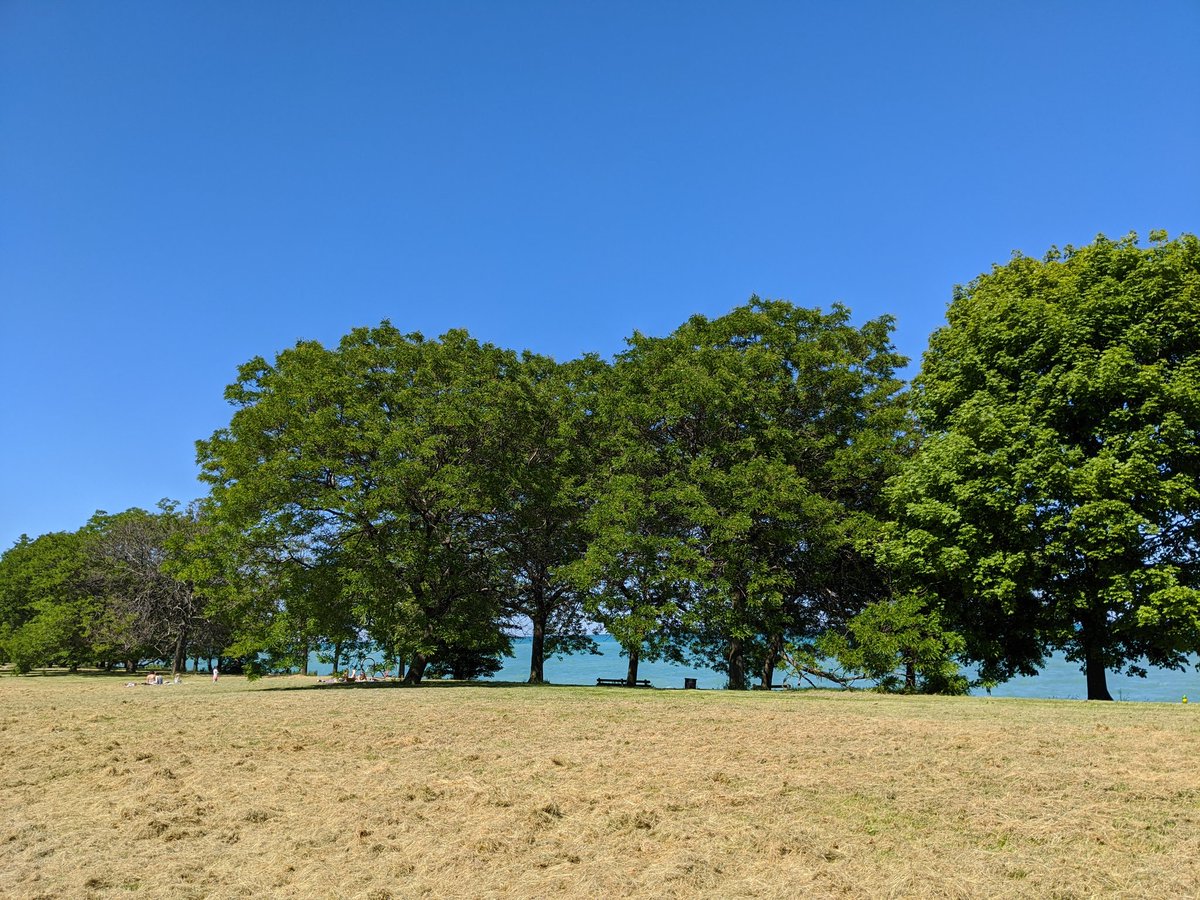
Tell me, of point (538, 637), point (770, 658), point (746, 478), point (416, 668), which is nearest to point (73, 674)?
point (416, 668)

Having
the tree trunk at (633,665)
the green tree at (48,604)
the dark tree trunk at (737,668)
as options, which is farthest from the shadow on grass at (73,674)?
the dark tree trunk at (737,668)

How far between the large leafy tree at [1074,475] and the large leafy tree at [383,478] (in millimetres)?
15652

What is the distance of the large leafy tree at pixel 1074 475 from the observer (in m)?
19.8

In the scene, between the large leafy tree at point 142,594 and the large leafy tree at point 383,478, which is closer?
the large leafy tree at point 383,478

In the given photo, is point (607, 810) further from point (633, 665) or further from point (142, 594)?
point (142, 594)

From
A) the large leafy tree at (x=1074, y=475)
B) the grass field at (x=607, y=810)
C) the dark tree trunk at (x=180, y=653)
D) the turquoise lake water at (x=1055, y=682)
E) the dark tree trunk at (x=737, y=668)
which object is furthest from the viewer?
the dark tree trunk at (x=180, y=653)

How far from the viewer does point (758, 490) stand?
26.6 m

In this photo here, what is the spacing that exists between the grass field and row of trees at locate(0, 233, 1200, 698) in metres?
9.11

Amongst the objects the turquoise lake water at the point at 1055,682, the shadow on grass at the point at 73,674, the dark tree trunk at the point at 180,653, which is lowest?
the turquoise lake water at the point at 1055,682

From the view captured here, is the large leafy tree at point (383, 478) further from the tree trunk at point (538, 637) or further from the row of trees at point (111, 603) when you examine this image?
the row of trees at point (111, 603)

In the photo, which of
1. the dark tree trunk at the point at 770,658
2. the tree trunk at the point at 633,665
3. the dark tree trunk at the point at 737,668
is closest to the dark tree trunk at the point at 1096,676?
the dark tree trunk at the point at 770,658

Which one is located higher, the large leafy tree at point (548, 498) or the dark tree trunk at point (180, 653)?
the large leafy tree at point (548, 498)

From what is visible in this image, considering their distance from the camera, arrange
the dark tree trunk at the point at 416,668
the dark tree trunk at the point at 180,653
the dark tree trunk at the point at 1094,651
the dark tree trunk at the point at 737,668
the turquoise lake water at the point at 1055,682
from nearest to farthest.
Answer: the dark tree trunk at the point at 1094,651, the dark tree trunk at the point at 737,668, the dark tree trunk at the point at 416,668, the turquoise lake water at the point at 1055,682, the dark tree trunk at the point at 180,653

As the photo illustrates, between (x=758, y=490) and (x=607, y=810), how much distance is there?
20.1 m
